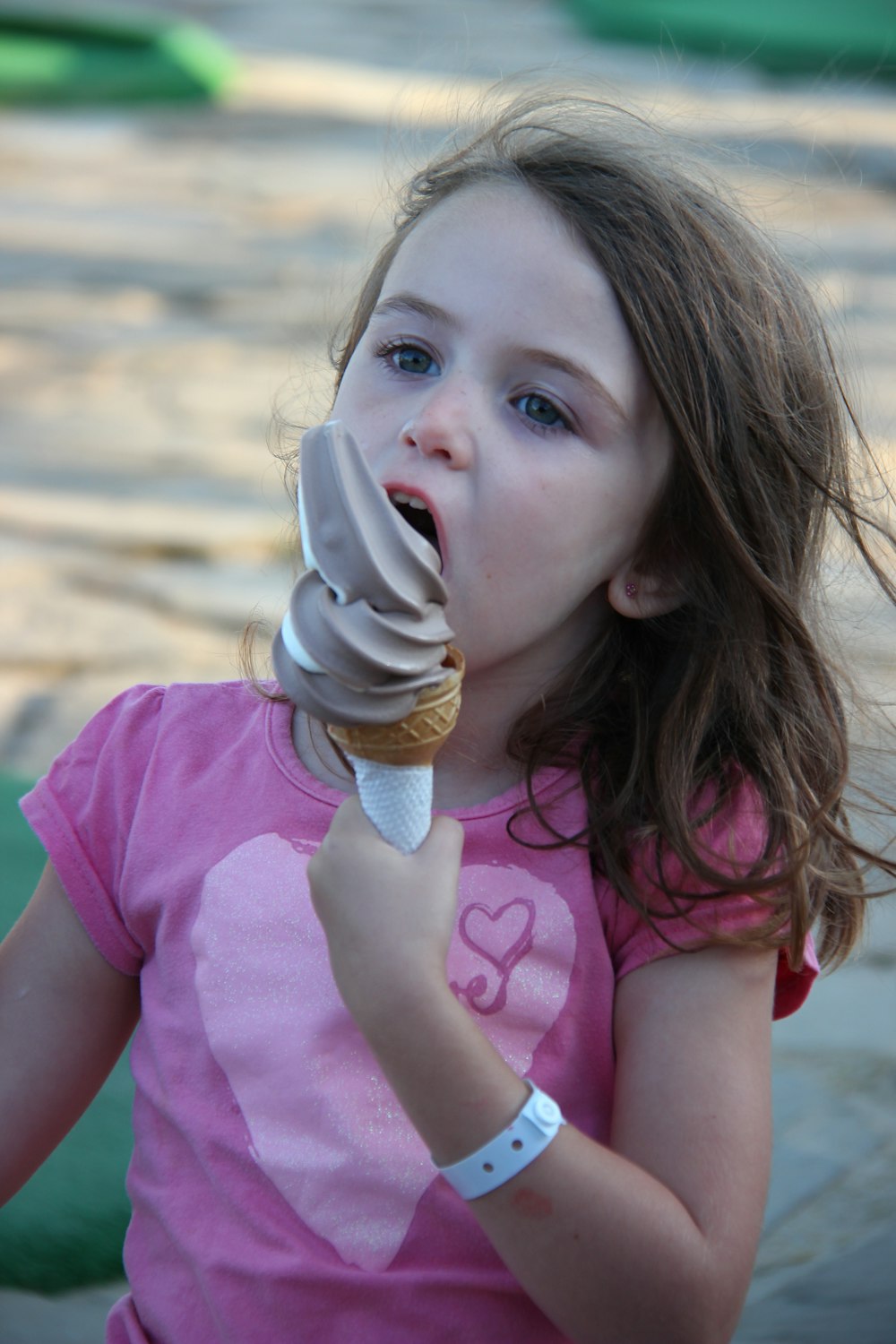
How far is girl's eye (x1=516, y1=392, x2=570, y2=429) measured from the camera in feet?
5.30

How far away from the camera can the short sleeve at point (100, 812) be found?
5.59 ft

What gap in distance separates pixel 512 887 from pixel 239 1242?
1.49 ft

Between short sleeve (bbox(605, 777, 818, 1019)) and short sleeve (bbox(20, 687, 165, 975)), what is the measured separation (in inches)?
21.3

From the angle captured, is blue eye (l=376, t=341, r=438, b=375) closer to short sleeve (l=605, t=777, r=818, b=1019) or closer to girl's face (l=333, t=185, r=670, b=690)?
girl's face (l=333, t=185, r=670, b=690)

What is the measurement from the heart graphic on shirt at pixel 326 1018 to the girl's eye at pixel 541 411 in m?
0.47

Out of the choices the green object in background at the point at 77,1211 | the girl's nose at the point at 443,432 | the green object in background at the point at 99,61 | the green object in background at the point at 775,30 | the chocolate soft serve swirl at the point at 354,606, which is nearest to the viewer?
the chocolate soft serve swirl at the point at 354,606

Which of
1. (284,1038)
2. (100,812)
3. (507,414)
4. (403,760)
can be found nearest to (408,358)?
(507,414)

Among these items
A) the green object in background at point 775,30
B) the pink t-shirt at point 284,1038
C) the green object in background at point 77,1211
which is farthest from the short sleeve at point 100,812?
the green object in background at point 775,30

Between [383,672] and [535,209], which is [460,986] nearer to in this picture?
[383,672]

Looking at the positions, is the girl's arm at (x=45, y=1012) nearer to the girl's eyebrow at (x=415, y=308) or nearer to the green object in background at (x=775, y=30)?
the girl's eyebrow at (x=415, y=308)

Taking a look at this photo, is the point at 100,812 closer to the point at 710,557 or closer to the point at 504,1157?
the point at 504,1157

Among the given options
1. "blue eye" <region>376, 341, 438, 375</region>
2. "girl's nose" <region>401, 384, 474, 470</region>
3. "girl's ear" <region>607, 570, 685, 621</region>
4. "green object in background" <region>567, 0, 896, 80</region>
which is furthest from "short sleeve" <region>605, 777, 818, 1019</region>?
"green object in background" <region>567, 0, 896, 80</region>

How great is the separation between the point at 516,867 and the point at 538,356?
0.54 m

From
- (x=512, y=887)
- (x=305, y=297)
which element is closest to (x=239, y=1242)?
(x=512, y=887)
